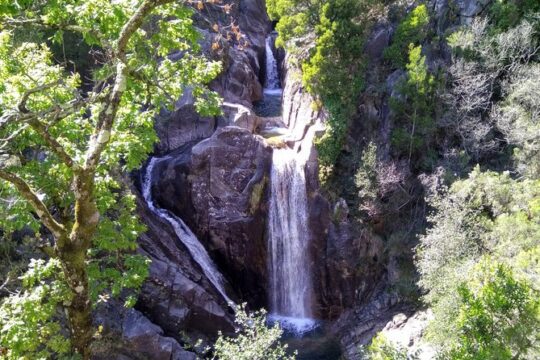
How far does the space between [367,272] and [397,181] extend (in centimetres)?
461

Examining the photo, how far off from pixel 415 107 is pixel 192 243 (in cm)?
1123

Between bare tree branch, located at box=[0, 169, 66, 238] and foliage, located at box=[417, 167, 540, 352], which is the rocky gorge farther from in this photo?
bare tree branch, located at box=[0, 169, 66, 238]

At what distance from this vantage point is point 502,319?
763 centimetres

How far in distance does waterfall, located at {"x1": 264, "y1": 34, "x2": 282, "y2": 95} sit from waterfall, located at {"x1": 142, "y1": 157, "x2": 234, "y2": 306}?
15327mm

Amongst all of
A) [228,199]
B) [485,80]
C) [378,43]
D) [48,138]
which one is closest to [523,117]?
[485,80]

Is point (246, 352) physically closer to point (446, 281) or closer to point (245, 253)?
point (446, 281)

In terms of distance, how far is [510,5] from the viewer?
16891 mm

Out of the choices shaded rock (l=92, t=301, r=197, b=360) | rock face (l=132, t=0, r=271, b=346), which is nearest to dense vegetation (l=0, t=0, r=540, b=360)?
shaded rock (l=92, t=301, r=197, b=360)

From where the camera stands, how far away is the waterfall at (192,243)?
18095 millimetres

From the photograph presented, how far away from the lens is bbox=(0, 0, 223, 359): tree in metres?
5.81

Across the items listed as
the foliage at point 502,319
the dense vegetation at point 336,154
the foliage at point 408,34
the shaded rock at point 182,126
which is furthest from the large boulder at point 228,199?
the foliage at point 502,319

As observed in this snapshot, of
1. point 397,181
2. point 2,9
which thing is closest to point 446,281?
point 397,181

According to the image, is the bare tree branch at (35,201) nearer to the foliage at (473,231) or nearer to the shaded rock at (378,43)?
the foliage at (473,231)

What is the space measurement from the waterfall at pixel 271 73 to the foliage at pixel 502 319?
25840mm
